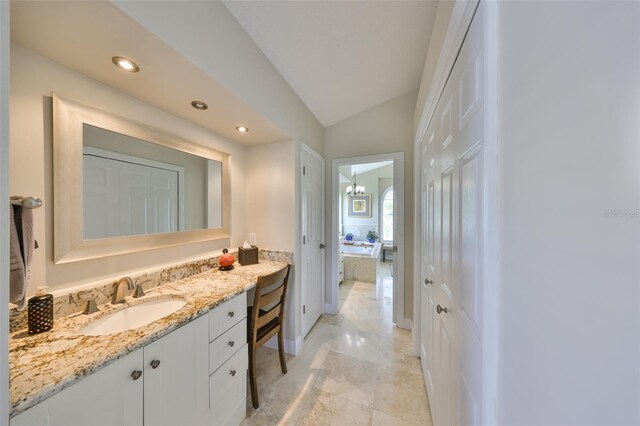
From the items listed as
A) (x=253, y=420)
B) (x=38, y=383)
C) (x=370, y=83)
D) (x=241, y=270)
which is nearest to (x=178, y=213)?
(x=241, y=270)

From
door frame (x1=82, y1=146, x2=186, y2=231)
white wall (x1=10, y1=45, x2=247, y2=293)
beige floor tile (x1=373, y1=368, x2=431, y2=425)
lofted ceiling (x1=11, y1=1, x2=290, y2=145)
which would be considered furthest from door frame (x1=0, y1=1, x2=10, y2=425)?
beige floor tile (x1=373, y1=368, x2=431, y2=425)

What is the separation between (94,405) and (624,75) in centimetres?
150

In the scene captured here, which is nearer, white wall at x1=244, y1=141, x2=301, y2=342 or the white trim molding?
the white trim molding

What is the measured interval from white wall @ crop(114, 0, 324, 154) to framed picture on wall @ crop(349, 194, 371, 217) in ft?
16.3

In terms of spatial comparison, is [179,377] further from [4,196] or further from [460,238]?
[460,238]

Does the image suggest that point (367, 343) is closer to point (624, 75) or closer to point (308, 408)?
point (308, 408)

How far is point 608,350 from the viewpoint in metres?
0.30

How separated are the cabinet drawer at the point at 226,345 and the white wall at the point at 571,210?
1273mm

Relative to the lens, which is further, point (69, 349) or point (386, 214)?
point (386, 214)

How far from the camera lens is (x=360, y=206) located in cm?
680

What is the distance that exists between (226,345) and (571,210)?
1565 mm

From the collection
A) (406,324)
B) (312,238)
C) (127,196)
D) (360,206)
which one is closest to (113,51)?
(127,196)

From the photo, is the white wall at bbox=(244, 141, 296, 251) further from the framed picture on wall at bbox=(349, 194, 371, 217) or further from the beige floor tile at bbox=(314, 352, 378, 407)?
the framed picture on wall at bbox=(349, 194, 371, 217)

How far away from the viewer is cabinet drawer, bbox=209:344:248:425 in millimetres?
1226
